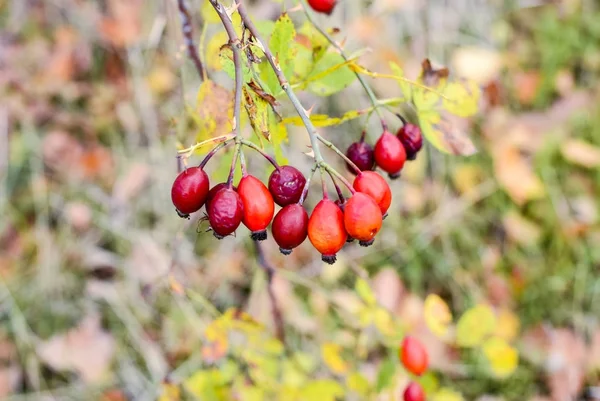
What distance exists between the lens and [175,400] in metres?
1.52

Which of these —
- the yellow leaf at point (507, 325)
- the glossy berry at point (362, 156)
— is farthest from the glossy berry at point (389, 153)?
the yellow leaf at point (507, 325)

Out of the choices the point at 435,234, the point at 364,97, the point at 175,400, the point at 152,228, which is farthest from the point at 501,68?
the point at 175,400

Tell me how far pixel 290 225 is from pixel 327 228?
0.17ft

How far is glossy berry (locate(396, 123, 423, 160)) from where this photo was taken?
3.45ft

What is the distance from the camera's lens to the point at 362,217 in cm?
76

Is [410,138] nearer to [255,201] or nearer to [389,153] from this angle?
[389,153]

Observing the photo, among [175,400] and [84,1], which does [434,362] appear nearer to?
[175,400]

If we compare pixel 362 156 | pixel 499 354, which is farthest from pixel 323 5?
pixel 499 354

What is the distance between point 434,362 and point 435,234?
61cm

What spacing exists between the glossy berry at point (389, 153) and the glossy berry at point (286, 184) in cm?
22

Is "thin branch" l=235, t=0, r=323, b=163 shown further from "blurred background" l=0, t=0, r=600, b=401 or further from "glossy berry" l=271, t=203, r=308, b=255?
"blurred background" l=0, t=0, r=600, b=401

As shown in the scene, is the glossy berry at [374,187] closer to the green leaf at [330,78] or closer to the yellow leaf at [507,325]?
the green leaf at [330,78]

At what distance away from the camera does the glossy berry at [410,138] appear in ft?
3.45

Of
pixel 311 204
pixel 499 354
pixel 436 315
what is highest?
pixel 311 204
